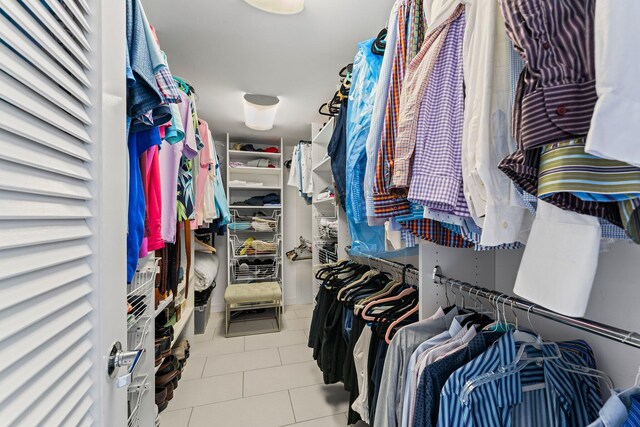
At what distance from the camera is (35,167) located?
0.39 meters

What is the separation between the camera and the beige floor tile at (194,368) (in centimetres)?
205

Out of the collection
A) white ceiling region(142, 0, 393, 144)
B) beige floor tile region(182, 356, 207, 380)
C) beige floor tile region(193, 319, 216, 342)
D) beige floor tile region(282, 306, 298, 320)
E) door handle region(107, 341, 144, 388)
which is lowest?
beige floor tile region(282, 306, 298, 320)

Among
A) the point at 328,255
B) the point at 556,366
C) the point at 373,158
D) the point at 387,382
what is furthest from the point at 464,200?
the point at 328,255

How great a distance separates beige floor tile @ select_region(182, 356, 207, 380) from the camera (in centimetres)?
205

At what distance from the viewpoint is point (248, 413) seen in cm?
166

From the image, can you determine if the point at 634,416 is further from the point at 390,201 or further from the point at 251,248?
the point at 251,248

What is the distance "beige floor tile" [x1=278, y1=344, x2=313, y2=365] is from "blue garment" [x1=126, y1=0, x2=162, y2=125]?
2.14m

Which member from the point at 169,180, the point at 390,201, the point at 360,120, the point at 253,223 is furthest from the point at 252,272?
the point at 390,201

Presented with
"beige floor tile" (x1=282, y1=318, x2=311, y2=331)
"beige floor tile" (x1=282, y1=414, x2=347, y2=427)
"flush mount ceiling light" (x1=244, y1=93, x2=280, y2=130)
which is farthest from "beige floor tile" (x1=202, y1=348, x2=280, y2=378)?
"flush mount ceiling light" (x1=244, y1=93, x2=280, y2=130)

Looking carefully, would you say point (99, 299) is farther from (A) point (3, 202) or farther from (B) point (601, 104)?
(B) point (601, 104)

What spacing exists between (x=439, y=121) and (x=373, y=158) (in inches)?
10.7

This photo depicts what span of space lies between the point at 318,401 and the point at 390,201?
1.58 meters

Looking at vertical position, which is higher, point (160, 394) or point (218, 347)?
point (160, 394)

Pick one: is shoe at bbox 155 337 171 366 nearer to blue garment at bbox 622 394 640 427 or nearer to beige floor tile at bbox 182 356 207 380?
beige floor tile at bbox 182 356 207 380
